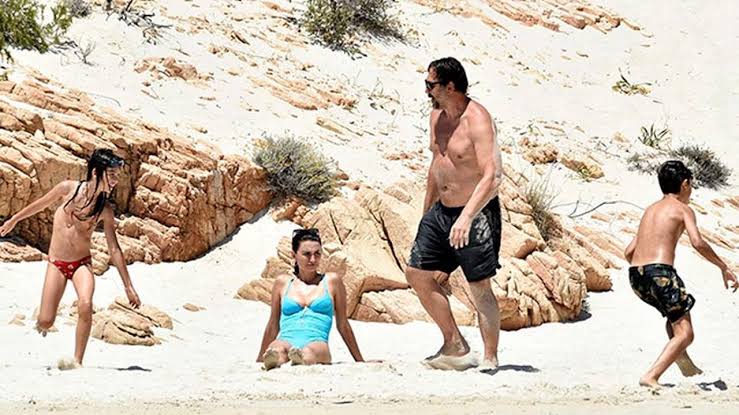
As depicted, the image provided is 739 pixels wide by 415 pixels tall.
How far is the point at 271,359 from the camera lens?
7.08 metres

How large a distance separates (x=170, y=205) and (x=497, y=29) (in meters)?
12.0

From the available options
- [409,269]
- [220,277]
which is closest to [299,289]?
[409,269]

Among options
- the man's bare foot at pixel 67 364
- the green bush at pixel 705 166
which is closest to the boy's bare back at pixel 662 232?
the man's bare foot at pixel 67 364

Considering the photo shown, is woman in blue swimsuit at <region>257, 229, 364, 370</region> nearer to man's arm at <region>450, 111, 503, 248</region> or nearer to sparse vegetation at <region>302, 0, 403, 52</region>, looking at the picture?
man's arm at <region>450, 111, 503, 248</region>

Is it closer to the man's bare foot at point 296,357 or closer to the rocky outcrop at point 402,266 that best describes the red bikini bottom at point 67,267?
the man's bare foot at point 296,357

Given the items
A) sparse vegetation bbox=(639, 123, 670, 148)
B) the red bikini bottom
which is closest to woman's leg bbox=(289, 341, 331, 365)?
the red bikini bottom

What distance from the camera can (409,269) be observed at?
23.4ft

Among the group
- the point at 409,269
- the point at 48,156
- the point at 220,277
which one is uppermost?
the point at 409,269

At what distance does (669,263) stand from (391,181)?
606 cm

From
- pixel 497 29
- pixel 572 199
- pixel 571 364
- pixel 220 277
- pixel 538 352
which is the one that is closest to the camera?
pixel 571 364

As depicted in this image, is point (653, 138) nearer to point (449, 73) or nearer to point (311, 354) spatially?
point (449, 73)

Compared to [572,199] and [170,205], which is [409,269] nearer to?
[170,205]

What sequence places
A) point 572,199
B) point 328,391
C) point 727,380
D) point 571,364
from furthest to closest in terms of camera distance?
point 572,199
point 571,364
point 727,380
point 328,391

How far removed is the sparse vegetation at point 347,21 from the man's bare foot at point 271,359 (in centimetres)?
1137
